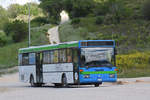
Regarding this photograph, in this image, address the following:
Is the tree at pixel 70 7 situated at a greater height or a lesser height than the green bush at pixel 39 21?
greater

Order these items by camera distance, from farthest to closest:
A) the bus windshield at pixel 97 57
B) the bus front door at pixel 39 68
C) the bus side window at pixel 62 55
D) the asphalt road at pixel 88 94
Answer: the bus front door at pixel 39 68, the bus side window at pixel 62 55, the bus windshield at pixel 97 57, the asphalt road at pixel 88 94

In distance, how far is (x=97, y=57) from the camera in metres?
26.4

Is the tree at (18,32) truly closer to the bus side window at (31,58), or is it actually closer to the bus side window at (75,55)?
the bus side window at (31,58)

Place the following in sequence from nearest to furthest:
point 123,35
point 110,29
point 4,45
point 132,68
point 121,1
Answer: point 132,68, point 123,35, point 110,29, point 4,45, point 121,1

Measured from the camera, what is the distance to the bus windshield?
2634cm

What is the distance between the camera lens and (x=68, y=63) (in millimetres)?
27391

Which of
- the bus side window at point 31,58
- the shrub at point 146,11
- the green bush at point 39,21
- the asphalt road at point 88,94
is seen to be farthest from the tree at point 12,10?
the green bush at point 39,21

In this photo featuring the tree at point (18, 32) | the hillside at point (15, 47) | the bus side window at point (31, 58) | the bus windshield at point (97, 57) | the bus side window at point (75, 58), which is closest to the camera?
the bus windshield at point (97, 57)

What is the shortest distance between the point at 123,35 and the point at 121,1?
22593mm

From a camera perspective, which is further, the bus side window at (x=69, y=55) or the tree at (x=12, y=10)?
the tree at (x=12, y=10)

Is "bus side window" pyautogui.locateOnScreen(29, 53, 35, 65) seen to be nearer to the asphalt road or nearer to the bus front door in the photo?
the bus front door

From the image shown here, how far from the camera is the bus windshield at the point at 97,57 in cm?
2634

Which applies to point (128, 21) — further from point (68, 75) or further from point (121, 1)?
point (68, 75)

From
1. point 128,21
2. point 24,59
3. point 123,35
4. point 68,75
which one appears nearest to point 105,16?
point 128,21
